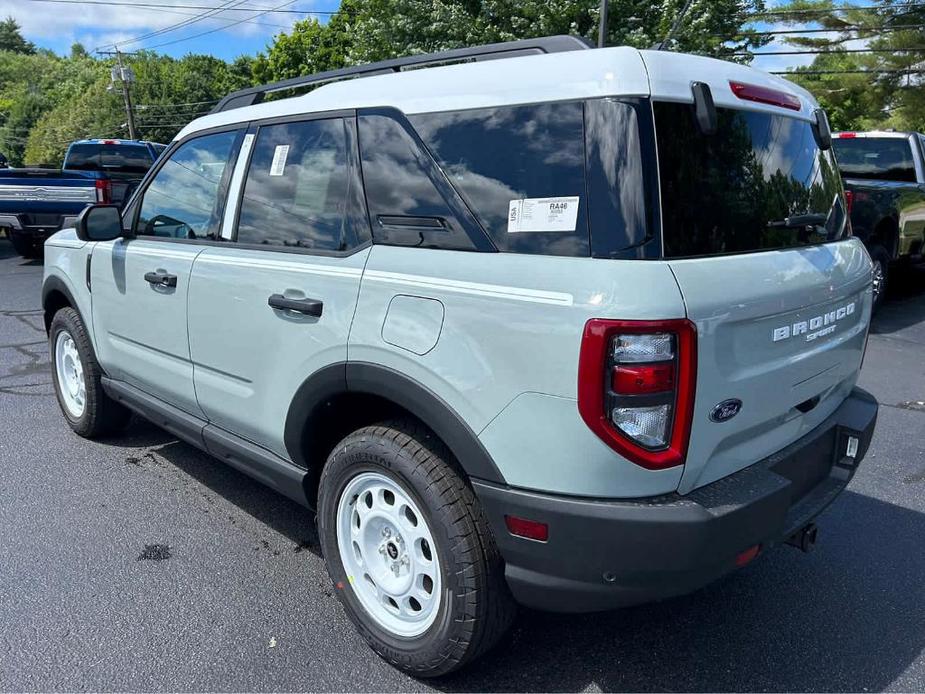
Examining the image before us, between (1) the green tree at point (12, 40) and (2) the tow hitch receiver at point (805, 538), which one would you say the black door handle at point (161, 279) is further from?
(1) the green tree at point (12, 40)

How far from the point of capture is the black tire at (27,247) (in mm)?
12133

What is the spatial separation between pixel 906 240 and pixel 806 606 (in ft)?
22.6

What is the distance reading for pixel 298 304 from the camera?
8.55ft

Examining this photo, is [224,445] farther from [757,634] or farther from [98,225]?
[757,634]

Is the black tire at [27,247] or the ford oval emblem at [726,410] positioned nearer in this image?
the ford oval emblem at [726,410]

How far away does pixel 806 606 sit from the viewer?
2898 millimetres

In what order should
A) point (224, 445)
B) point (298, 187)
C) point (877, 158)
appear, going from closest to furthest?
point (298, 187) < point (224, 445) < point (877, 158)

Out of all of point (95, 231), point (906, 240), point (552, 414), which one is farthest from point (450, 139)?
point (906, 240)

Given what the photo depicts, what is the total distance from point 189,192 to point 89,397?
63.1 inches

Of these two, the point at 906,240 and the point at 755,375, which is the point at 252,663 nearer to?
the point at 755,375

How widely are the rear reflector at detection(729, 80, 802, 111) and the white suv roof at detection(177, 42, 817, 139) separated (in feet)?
0.06

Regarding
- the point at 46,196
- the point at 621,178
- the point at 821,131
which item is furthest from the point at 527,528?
the point at 46,196

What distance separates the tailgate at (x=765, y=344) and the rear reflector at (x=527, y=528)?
0.40 metres

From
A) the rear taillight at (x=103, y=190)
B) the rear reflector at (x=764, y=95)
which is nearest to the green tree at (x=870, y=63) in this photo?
the rear taillight at (x=103, y=190)
